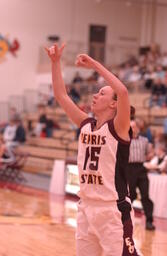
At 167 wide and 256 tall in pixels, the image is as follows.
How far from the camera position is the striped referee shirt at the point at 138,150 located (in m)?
9.46

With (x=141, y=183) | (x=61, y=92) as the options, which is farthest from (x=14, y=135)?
(x=61, y=92)

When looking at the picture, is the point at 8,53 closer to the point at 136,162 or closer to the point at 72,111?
the point at 136,162

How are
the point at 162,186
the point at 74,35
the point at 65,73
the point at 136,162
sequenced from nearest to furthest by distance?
the point at 136,162 < the point at 162,186 < the point at 65,73 < the point at 74,35

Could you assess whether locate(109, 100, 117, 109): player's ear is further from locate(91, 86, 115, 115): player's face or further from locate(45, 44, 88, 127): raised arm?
locate(45, 44, 88, 127): raised arm

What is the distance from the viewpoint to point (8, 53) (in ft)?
83.9

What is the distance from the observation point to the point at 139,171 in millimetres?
9664

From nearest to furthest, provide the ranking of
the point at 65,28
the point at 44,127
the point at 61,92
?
the point at 61,92 < the point at 44,127 < the point at 65,28

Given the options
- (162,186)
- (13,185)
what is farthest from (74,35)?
(162,186)

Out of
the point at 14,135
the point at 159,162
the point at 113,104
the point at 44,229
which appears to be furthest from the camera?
the point at 14,135

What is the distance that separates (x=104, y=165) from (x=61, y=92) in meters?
0.80

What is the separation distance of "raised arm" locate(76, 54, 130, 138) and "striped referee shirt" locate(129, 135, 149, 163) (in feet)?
17.5

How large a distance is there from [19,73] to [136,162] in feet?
55.7

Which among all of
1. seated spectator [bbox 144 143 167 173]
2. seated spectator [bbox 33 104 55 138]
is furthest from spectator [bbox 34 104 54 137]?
seated spectator [bbox 144 143 167 173]

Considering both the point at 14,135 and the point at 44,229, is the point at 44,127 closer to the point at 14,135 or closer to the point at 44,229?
the point at 14,135
